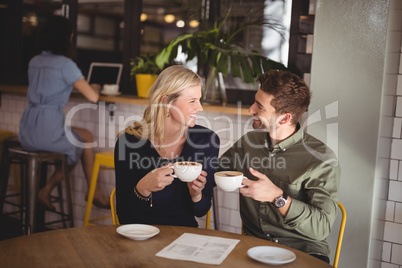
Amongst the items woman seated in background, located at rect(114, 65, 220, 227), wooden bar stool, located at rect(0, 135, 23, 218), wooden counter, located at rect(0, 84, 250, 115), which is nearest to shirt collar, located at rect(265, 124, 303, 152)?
woman seated in background, located at rect(114, 65, 220, 227)

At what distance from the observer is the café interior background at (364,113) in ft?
8.16

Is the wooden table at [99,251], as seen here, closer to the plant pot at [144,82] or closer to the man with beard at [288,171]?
the man with beard at [288,171]

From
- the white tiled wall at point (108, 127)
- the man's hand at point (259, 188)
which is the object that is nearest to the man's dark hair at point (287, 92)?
the man's hand at point (259, 188)

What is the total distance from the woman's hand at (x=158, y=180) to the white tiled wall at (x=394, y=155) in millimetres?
1342

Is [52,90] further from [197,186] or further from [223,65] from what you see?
[197,186]

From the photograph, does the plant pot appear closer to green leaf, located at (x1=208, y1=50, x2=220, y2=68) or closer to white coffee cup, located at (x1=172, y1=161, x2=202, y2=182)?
green leaf, located at (x1=208, y1=50, x2=220, y2=68)

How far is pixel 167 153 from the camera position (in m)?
2.35

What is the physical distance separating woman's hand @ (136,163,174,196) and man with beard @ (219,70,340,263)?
32 centimetres

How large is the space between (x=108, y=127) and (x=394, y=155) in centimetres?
228

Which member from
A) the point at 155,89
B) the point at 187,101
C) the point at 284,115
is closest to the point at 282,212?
the point at 284,115

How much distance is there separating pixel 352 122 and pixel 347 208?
0.47 metres

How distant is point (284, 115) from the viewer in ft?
7.27

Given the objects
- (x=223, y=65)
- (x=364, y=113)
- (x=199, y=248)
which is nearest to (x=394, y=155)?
(x=364, y=113)

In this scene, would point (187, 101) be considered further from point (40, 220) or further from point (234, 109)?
point (40, 220)
